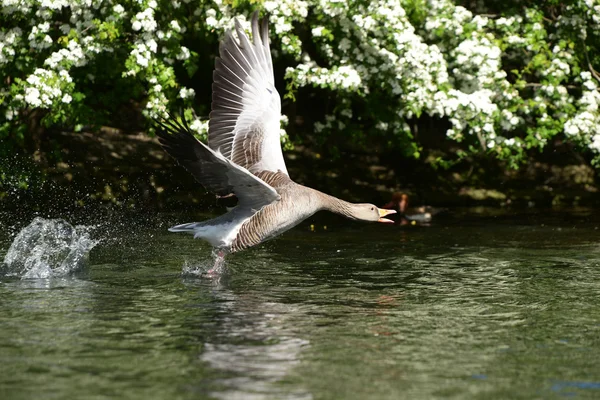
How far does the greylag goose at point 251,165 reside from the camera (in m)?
9.66

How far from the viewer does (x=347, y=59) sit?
14.5m

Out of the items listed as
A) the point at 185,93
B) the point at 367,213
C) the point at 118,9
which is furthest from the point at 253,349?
the point at 185,93

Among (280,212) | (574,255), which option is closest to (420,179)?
(574,255)

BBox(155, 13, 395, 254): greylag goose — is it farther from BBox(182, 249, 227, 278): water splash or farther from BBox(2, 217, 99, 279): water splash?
BBox(2, 217, 99, 279): water splash

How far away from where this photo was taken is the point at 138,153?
18.6 m

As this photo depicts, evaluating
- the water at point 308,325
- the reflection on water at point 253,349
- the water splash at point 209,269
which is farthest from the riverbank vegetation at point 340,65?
the reflection on water at point 253,349

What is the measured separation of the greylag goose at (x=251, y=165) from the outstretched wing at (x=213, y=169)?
0.03 feet

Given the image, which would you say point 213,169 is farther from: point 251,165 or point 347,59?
point 347,59

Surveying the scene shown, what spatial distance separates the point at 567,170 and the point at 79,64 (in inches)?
439

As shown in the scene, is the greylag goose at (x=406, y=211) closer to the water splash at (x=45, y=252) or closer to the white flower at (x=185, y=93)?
A: the white flower at (x=185, y=93)

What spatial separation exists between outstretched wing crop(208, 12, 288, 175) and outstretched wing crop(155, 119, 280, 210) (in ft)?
2.42

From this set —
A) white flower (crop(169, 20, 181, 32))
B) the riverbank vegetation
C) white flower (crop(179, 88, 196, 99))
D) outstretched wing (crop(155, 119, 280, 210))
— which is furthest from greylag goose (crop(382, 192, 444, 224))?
outstretched wing (crop(155, 119, 280, 210))

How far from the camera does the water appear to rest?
19.6 ft

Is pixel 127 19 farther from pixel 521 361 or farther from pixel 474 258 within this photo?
pixel 521 361
